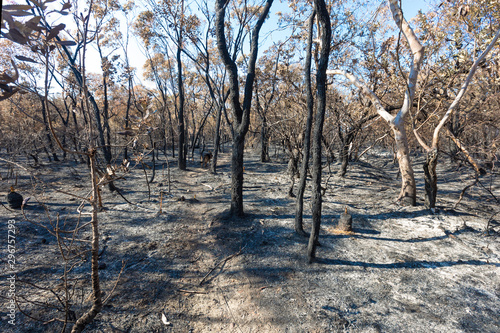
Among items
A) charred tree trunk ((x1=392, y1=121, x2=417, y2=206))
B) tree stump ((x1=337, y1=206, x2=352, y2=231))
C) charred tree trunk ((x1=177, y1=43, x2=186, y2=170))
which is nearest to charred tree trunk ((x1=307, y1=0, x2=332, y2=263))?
tree stump ((x1=337, y1=206, x2=352, y2=231))

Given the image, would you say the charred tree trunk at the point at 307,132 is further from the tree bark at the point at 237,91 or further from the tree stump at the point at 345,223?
the tree bark at the point at 237,91

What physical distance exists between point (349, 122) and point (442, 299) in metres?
7.76

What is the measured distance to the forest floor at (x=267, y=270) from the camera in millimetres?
2986

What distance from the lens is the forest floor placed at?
9.80 ft

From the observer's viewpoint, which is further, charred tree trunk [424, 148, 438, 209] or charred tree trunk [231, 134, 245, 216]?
charred tree trunk [424, 148, 438, 209]

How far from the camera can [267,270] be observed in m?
4.04

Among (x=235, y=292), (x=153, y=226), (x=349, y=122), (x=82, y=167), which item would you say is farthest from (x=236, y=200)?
(x=82, y=167)

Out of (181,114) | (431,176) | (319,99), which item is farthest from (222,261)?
(181,114)

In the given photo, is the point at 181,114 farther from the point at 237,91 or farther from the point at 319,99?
the point at 319,99

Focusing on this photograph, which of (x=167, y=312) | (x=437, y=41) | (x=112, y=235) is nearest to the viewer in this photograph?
(x=167, y=312)

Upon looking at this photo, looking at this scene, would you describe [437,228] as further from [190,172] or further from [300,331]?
[190,172]

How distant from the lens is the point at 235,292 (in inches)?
139

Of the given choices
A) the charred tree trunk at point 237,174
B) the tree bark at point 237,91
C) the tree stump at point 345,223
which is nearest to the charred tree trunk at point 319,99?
the tree stump at point 345,223

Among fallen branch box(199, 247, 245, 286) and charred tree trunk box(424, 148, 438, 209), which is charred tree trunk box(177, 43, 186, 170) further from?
charred tree trunk box(424, 148, 438, 209)
